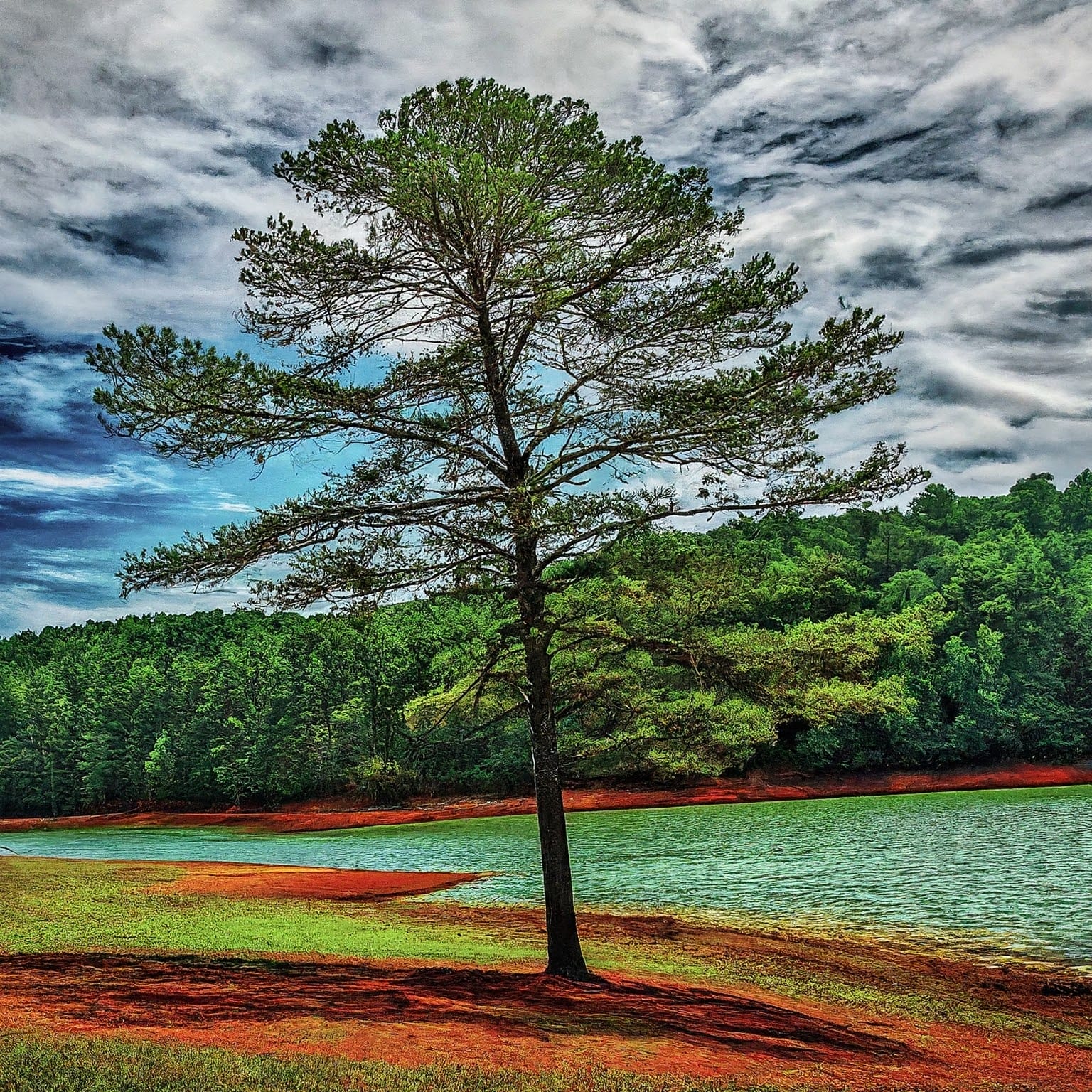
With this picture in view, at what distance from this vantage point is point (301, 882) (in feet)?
88.2

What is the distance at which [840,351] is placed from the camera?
1102cm

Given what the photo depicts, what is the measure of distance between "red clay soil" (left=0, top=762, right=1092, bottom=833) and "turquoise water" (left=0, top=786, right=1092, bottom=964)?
3.31m

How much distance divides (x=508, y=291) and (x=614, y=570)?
12.5ft

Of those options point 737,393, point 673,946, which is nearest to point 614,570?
point 737,393

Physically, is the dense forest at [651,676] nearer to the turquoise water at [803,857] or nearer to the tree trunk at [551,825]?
the tree trunk at [551,825]

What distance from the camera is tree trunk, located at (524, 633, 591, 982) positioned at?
11.6m

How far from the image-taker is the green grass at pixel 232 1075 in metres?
6.21

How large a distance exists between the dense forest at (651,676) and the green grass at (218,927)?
307cm

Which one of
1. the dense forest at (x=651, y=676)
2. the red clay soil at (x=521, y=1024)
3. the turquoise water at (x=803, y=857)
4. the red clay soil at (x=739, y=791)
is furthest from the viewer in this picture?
the red clay soil at (x=739, y=791)

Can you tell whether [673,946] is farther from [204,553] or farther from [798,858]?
[798,858]

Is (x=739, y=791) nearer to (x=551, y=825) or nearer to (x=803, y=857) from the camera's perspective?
(x=803, y=857)

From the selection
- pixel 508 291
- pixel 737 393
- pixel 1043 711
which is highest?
pixel 508 291

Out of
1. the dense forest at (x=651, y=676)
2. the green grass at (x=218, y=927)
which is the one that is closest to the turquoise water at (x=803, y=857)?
the dense forest at (x=651, y=676)

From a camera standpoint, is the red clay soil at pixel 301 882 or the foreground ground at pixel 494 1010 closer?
the foreground ground at pixel 494 1010
